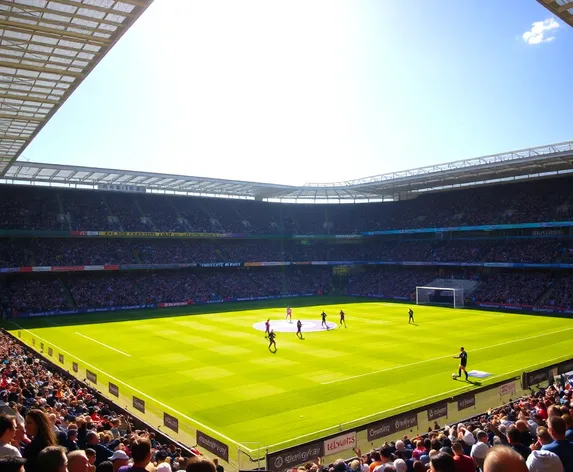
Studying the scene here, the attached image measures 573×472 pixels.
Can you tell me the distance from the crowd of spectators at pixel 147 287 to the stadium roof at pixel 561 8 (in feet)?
175

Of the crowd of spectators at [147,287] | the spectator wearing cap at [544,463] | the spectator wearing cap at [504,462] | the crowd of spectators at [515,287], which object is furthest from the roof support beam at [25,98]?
the crowd of spectators at [515,287]

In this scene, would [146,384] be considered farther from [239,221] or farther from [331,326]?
[239,221]

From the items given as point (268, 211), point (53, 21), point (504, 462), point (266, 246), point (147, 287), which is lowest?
Answer: point (147, 287)

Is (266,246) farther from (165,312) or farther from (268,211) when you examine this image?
(165,312)

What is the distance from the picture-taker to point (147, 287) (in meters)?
62.6

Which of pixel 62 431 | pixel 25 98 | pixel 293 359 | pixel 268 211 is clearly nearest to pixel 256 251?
pixel 268 211

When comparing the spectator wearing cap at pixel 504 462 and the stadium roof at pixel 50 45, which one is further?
the stadium roof at pixel 50 45

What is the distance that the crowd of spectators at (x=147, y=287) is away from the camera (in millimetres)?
54656

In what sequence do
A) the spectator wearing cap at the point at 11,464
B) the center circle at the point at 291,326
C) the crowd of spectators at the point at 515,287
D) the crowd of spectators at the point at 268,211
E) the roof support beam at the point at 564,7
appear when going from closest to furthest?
the spectator wearing cap at the point at 11,464
the roof support beam at the point at 564,7
the center circle at the point at 291,326
the crowd of spectators at the point at 515,287
the crowd of spectators at the point at 268,211

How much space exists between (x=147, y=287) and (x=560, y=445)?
60.4 m

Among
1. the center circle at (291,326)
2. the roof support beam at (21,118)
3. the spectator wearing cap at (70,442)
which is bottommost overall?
the center circle at (291,326)

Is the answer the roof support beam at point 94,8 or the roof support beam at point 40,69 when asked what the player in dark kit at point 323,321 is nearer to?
the roof support beam at point 40,69

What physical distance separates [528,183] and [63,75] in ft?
197

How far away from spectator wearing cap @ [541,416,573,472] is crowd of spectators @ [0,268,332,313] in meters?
55.6
